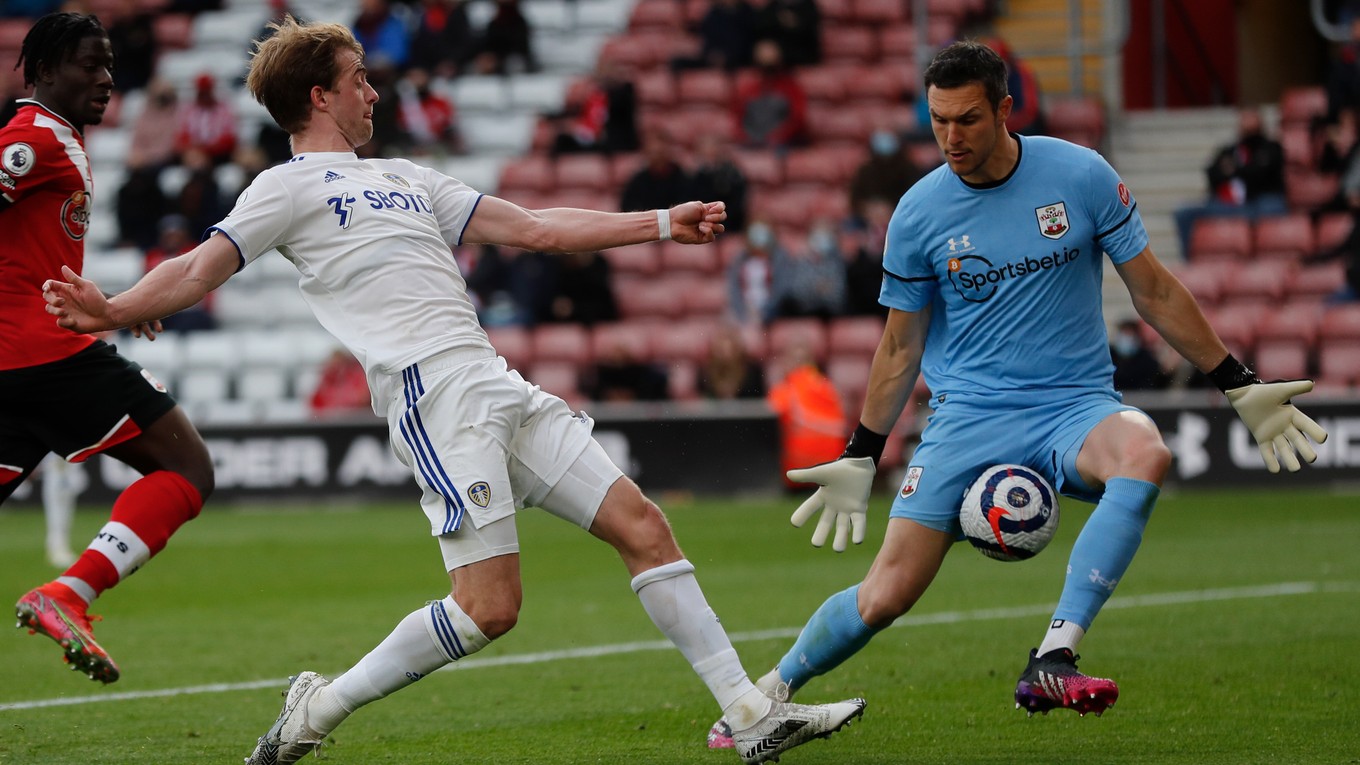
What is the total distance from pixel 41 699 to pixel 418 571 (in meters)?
5.20

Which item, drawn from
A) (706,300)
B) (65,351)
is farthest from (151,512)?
(706,300)

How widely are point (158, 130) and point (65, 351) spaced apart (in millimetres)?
17615

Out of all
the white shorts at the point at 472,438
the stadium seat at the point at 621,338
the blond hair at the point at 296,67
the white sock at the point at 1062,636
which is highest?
the blond hair at the point at 296,67

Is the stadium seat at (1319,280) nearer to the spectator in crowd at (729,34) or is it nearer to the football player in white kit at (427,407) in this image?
the spectator in crowd at (729,34)

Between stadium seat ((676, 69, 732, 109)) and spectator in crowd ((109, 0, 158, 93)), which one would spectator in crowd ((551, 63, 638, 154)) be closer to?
stadium seat ((676, 69, 732, 109))

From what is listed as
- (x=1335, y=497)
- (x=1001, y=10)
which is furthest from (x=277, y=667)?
(x=1001, y=10)

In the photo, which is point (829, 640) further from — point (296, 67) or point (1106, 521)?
point (296, 67)

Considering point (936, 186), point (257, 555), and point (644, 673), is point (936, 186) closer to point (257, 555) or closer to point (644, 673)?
point (644, 673)

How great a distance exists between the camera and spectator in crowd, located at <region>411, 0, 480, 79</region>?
23656mm

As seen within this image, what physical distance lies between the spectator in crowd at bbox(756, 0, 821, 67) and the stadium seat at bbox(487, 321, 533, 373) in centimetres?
467

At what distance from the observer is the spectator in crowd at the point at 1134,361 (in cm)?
1781

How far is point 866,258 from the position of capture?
19016 mm

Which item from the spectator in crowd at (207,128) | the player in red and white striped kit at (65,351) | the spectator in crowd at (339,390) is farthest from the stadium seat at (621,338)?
the player in red and white striped kit at (65,351)

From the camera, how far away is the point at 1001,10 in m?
22.7
